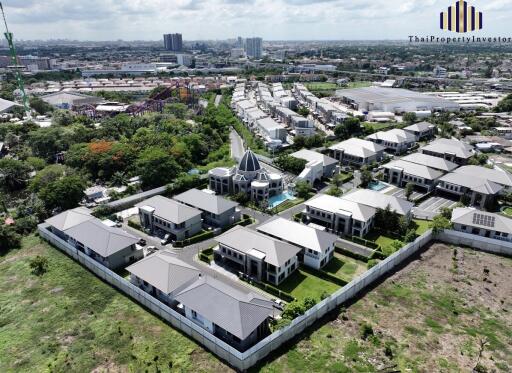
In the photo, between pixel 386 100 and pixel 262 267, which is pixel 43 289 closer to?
pixel 262 267

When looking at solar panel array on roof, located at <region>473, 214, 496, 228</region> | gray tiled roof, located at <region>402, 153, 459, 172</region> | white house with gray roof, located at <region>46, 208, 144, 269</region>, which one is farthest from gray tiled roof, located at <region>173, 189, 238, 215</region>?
gray tiled roof, located at <region>402, 153, 459, 172</region>

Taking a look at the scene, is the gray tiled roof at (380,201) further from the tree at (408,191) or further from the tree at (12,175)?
the tree at (12,175)

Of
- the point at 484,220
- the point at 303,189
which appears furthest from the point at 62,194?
the point at 484,220

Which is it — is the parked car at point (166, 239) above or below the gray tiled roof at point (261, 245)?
below

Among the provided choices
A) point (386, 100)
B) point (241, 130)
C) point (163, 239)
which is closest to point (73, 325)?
point (163, 239)

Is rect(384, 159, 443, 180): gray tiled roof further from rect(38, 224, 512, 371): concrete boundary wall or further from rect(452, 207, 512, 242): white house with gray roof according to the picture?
rect(38, 224, 512, 371): concrete boundary wall

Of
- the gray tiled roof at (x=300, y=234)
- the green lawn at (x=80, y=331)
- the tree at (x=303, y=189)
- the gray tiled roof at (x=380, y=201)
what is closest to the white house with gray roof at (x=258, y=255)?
the gray tiled roof at (x=300, y=234)
